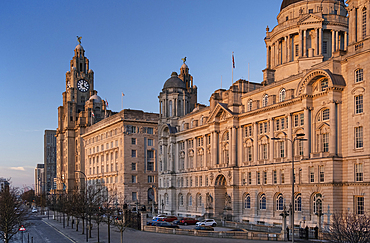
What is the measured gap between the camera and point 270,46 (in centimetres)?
9031

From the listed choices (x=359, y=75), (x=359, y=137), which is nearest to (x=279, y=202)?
(x=359, y=137)

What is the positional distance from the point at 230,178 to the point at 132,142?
4635cm

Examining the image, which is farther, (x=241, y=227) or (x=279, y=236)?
(x=241, y=227)

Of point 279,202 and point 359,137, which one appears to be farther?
point 279,202

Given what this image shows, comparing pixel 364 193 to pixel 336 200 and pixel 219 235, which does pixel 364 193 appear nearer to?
pixel 336 200

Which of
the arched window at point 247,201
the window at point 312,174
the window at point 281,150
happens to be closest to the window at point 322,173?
the window at point 312,174

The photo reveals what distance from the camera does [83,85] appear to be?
586 ft

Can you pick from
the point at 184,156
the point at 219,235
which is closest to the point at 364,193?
the point at 219,235

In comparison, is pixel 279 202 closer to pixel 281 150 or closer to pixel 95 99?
pixel 281 150

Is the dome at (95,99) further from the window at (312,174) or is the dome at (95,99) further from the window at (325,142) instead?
the window at (325,142)

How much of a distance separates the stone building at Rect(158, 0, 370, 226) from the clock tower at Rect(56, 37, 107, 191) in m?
65.5

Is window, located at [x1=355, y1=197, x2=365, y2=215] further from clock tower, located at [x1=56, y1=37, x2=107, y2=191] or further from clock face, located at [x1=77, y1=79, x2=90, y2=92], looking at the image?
clock face, located at [x1=77, y1=79, x2=90, y2=92]

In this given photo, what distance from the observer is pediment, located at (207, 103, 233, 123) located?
253 ft

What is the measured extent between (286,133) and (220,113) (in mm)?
18492
